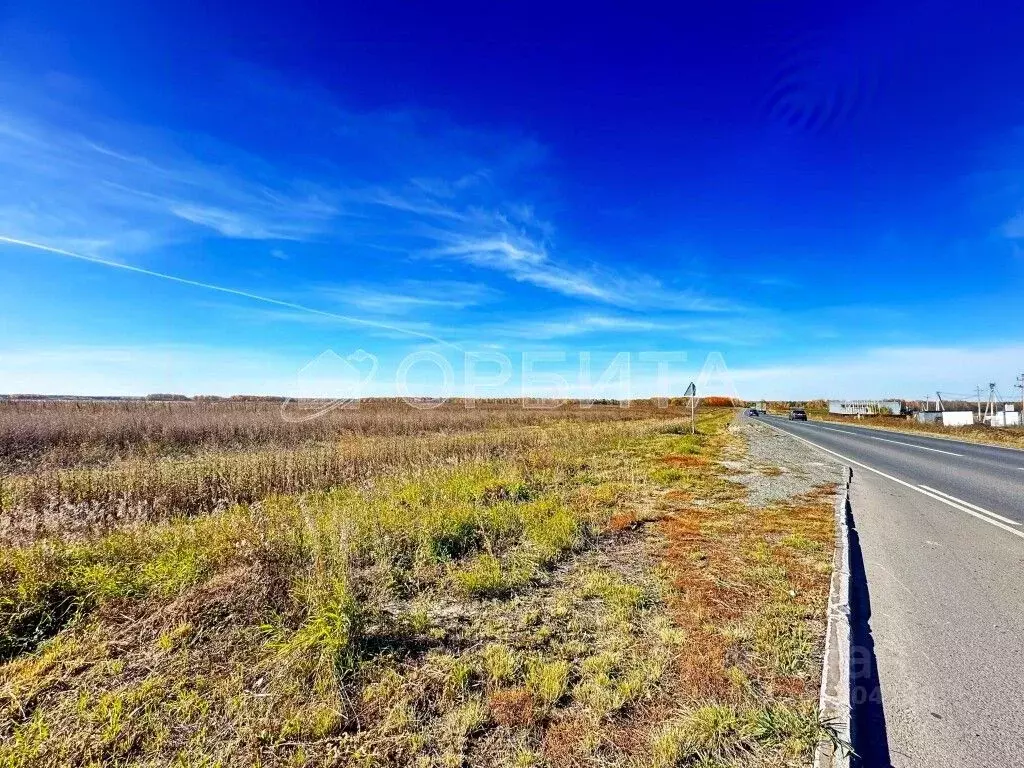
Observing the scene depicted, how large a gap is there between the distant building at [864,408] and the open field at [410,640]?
89.8 m

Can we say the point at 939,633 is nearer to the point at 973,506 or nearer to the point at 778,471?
the point at 973,506

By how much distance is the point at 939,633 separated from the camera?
374 centimetres

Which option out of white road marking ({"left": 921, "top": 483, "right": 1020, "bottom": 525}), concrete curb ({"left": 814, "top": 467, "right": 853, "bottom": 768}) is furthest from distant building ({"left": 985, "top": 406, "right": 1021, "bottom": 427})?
concrete curb ({"left": 814, "top": 467, "right": 853, "bottom": 768})

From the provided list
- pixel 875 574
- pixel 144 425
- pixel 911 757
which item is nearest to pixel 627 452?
pixel 875 574

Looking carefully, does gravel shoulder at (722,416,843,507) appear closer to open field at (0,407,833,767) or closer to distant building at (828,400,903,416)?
open field at (0,407,833,767)

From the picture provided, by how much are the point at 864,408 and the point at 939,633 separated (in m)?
106

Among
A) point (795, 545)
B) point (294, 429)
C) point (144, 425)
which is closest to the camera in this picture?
point (795, 545)

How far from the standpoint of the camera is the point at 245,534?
567 centimetres

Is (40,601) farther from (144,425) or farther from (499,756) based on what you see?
(144,425)

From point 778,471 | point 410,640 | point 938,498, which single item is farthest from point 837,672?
point 778,471

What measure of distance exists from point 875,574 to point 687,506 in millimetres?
3554

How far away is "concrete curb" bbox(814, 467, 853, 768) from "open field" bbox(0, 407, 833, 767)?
0.09 m

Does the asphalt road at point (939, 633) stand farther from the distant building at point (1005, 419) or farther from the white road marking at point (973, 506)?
the distant building at point (1005, 419)

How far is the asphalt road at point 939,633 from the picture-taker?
258 centimetres
